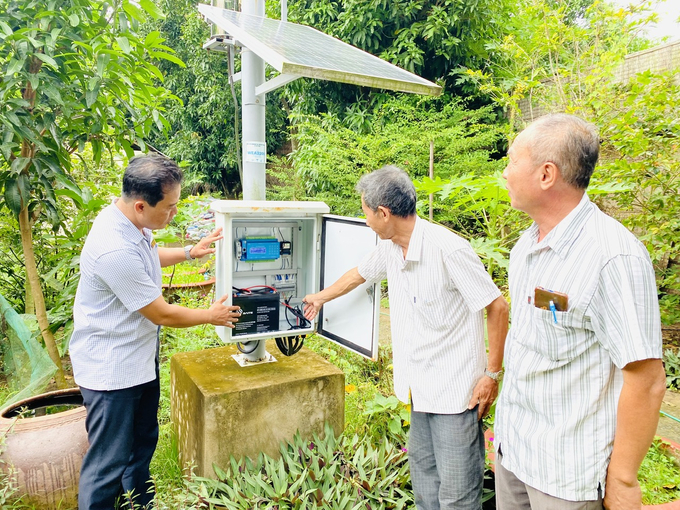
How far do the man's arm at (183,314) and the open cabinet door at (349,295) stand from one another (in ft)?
1.77

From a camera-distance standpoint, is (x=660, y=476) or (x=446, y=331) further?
(x=660, y=476)

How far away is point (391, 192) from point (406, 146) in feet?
12.3

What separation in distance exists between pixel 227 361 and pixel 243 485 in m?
0.65

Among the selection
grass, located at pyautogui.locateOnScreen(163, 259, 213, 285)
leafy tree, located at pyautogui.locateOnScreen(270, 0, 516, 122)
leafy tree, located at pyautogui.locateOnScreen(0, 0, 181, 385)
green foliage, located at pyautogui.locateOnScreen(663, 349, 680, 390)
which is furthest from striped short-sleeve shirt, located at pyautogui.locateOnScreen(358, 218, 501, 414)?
leafy tree, located at pyautogui.locateOnScreen(270, 0, 516, 122)

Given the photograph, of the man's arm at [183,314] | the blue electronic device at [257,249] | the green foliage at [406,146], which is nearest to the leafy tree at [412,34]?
the green foliage at [406,146]

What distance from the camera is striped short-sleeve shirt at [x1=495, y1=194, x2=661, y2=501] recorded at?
1.12 m

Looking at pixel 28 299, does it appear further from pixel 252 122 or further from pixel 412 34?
pixel 412 34

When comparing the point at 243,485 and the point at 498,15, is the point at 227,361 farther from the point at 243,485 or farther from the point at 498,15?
the point at 498,15

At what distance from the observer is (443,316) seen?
1.80 metres

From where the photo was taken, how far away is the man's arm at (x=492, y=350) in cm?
177

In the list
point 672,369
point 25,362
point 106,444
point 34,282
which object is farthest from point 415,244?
point 672,369

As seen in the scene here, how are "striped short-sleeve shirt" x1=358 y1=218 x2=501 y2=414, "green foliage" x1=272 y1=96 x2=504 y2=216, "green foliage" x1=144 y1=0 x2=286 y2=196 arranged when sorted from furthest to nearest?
"green foliage" x1=144 y1=0 x2=286 y2=196 < "green foliage" x1=272 y1=96 x2=504 y2=216 < "striped short-sleeve shirt" x1=358 y1=218 x2=501 y2=414

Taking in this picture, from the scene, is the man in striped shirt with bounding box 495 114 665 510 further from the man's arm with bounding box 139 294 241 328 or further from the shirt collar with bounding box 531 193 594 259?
the man's arm with bounding box 139 294 241 328

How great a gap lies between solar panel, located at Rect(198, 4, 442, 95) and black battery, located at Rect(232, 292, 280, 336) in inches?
42.7
